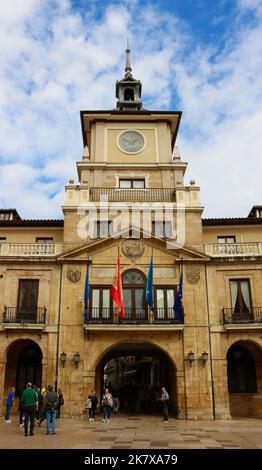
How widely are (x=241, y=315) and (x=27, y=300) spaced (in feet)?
40.5

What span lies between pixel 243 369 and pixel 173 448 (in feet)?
42.9

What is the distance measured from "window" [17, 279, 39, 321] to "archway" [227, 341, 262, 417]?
11.9m

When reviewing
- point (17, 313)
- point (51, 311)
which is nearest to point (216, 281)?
point (51, 311)

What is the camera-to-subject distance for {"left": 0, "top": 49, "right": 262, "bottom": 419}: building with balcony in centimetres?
2320

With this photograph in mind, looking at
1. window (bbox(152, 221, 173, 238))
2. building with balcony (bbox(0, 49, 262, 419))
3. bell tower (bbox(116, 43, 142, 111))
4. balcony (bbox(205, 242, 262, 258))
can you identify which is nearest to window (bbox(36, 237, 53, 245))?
building with balcony (bbox(0, 49, 262, 419))

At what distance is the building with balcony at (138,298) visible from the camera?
76.1ft

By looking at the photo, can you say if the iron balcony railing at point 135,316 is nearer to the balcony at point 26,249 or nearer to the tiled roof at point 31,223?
the balcony at point 26,249

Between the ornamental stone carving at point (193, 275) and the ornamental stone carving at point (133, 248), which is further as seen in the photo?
the ornamental stone carving at point (133, 248)

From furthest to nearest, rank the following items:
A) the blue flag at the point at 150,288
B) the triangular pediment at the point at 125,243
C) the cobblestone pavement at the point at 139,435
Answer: the triangular pediment at the point at 125,243
the blue flag at the point at 150,288
the cobblestone pavement at the point at 139,435

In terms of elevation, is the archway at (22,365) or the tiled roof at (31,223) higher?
the tiled roof at (31,223)

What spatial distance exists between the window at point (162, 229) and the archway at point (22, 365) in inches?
392

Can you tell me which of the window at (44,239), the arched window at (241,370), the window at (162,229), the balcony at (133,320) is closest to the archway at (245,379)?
the arched window at (241,370)

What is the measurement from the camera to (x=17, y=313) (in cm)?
2411

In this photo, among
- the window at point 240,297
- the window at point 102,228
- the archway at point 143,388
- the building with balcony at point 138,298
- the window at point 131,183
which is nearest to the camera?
the building with balcony at point 138,298
